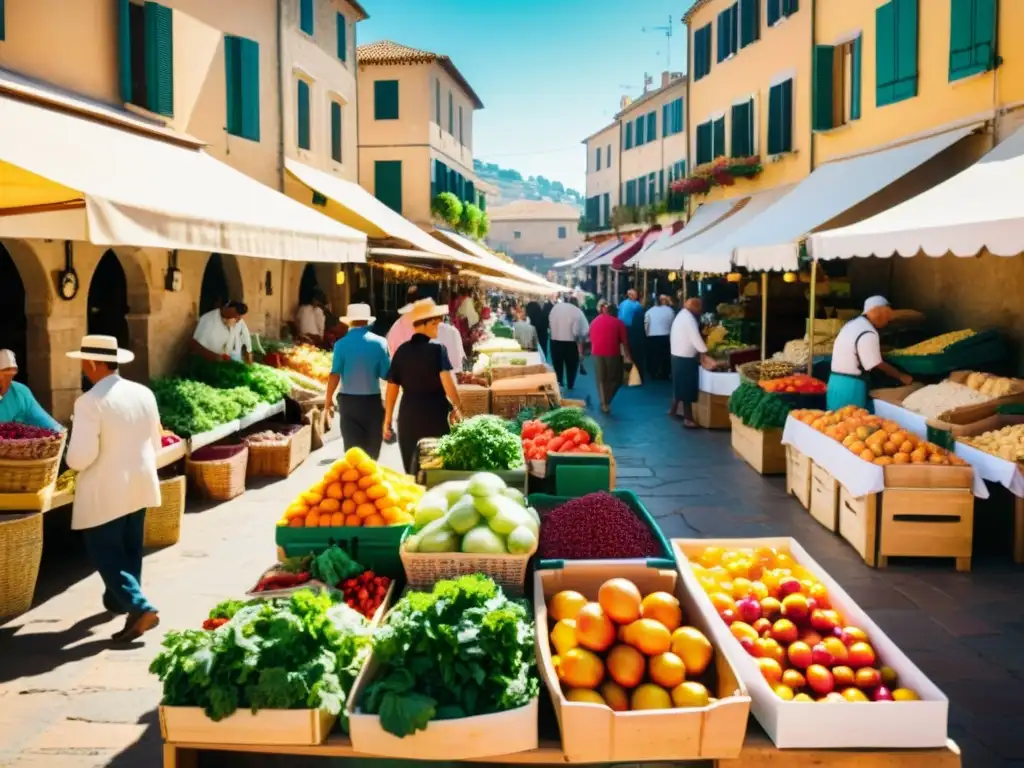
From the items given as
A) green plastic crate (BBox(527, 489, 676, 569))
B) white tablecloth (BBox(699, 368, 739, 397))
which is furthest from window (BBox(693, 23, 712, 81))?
green plastic crate (BBox(527, 489, 676, 569))

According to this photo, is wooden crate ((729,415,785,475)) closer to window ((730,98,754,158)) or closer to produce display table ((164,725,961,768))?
produce display table ((164,725,961,768))

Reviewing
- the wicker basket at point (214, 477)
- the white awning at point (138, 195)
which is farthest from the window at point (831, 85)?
the wicker basket at point (214, 477)

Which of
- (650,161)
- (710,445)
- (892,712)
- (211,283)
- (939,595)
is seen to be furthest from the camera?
(650,161)

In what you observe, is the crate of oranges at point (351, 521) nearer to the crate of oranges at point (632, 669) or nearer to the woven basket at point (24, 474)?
the crate of oranges at point (632, 669)

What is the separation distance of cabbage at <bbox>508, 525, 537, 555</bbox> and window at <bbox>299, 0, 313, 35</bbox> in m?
14.8

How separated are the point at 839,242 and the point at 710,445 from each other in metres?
4.21

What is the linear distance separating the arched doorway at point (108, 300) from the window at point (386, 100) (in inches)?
771

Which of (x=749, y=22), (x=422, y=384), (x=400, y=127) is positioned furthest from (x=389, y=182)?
(x=422, y=384)

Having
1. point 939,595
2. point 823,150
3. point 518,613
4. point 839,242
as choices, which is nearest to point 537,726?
point 518,613

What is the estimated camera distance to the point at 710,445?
12352mm

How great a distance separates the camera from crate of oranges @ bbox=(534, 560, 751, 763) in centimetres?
319

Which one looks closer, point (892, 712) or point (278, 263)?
point (892, 712)

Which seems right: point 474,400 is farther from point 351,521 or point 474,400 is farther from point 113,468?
point 351,521

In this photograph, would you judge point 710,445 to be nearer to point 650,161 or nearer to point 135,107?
point 135,107
